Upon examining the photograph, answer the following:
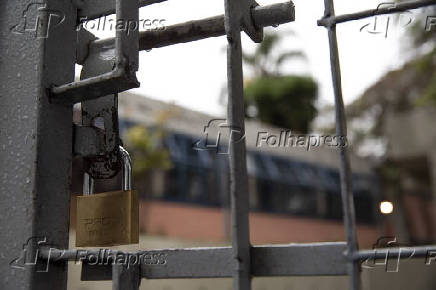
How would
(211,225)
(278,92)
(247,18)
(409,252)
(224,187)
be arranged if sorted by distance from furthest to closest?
(278,92), (224,187), (211,225), (247,18), (409,252)

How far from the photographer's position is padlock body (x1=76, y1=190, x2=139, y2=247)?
84 cm

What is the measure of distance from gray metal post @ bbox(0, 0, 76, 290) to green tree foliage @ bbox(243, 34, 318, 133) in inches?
613

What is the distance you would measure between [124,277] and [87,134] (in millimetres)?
284

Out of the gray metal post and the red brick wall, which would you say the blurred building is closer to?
the red brick wall

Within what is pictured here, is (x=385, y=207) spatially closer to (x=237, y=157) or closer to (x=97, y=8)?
(x=237, y=157)

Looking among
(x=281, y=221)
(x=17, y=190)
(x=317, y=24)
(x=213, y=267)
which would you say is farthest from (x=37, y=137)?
(x=281, y=221)

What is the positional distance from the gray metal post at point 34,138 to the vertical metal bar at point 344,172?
483 millimetres

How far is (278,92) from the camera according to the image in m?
16.8

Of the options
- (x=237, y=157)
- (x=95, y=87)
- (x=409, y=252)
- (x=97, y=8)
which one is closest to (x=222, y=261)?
(x=237, y=157)

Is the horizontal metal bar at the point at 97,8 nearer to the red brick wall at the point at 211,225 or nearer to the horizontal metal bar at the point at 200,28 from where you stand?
the horizontal metal bar at the point at 200,28

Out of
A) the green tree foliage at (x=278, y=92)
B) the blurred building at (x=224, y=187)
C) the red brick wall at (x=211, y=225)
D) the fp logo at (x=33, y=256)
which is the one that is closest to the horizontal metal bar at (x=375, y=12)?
the fp logo at (x=33, y=256)

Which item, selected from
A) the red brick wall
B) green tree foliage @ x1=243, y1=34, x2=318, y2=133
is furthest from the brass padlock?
green tree foliage @ x1=243, y1=34, x2=318, y2=133

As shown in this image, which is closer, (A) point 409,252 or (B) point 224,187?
(A) point 409,252

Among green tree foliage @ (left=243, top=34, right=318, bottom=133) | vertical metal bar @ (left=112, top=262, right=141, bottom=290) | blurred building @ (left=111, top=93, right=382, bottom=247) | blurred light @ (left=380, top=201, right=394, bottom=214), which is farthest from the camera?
green tree foliage @ (left=243, top=34, right=318, bottom=133)
